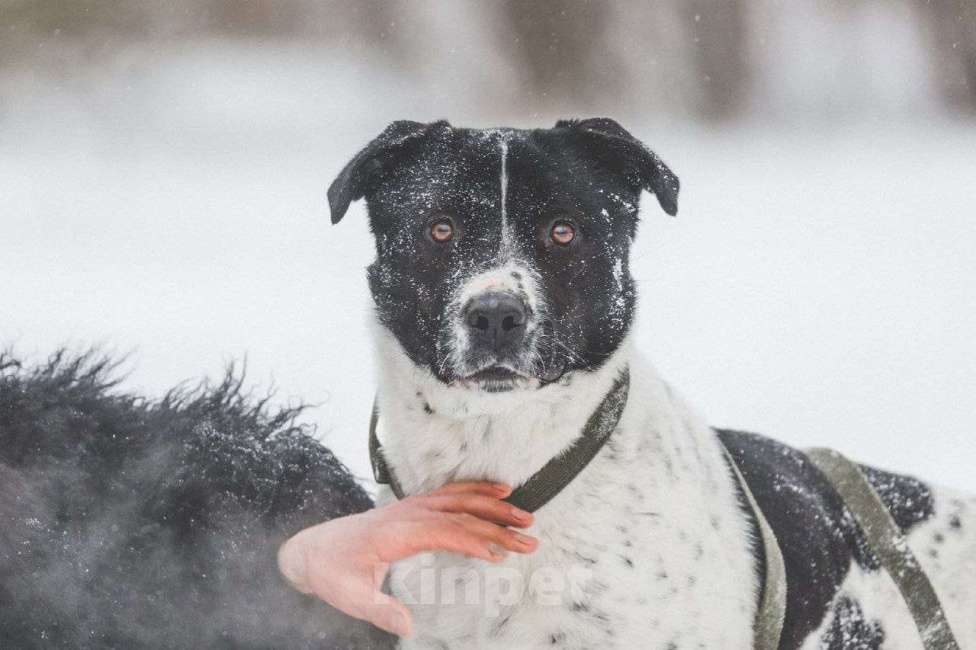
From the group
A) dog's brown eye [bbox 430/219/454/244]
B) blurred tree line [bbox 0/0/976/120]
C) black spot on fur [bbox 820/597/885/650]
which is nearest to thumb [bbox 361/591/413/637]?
dog's brown eye [bbox 430/219/454/244]

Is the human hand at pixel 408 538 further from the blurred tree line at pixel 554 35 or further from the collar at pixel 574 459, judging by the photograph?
the blurred tree line at pixel 554 35

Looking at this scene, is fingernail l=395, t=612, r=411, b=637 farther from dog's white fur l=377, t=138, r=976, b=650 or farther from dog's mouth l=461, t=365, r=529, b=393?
dog's mouth l=461, t=365, r=529, b=393

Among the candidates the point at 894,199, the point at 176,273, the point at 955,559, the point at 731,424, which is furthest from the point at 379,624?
the point at 894,199

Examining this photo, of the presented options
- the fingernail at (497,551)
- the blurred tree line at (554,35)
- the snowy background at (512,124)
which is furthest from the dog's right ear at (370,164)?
the blurred tree line at (554,35)

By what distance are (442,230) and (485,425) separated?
1.08 ft

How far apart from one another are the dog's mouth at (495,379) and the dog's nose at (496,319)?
0.05 metres

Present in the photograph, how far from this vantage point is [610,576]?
195 cm

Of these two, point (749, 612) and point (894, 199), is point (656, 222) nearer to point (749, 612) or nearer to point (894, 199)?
point (894, 199)

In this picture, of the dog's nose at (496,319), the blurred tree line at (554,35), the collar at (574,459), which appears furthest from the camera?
the blurred tree line at (554,35)

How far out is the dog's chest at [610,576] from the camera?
194cm

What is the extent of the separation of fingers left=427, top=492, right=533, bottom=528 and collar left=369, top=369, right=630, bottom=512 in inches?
1.4

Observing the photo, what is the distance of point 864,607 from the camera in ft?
7.13

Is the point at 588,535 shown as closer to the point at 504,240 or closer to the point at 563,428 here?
the point at 563,428

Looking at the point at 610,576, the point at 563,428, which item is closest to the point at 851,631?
the point at 610,576
